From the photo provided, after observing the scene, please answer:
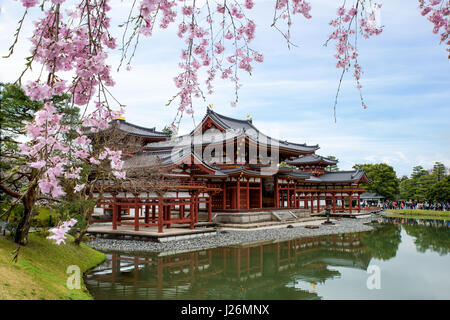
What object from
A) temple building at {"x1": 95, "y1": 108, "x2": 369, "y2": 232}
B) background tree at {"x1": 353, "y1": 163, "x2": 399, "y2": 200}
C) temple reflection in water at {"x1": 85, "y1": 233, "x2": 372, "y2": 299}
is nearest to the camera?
temple reflection in water at {"x1": 85, "y1": 233, "x2": 372, "y2": 299}

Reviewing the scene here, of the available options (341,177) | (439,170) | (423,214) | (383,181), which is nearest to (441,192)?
(423,214)

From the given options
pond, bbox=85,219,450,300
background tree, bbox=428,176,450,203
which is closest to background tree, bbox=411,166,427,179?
background tree, bbox=428,176,450,203

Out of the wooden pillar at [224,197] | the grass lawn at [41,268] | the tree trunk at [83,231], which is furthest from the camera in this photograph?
the wooden pillar at [224,197]

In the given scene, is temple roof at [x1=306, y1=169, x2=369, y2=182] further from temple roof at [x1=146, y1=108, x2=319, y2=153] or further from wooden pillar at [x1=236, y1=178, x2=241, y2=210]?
wooden pillar at [x1=236, y1=178, x2=241, y2=210]

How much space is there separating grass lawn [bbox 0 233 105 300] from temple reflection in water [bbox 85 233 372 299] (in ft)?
2.06

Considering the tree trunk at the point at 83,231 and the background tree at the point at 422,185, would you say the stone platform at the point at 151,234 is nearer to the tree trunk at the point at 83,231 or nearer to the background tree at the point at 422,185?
the tree trunk at the point at 83,231

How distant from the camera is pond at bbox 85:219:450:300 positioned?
25.2 feet

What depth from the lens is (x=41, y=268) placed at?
735 centimetres

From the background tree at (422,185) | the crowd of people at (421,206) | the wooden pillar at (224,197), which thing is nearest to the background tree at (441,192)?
the crowd of people at (421,206)

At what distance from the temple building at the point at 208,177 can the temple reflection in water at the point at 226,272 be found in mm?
4045

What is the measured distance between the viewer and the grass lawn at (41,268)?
5.50m
